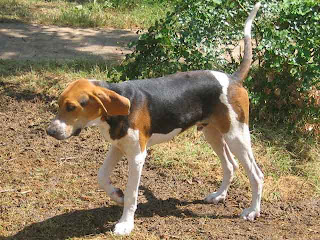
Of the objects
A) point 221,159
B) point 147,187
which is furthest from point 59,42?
point 221,159

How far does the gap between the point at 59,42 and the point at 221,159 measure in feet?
18.3

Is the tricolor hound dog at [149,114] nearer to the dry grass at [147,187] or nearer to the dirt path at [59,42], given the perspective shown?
the dry grass at [147,187]

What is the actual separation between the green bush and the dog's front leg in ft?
7.82

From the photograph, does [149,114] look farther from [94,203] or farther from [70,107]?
[94,203]

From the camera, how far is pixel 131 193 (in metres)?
4.83

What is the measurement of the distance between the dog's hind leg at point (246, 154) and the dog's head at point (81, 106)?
3.64ft

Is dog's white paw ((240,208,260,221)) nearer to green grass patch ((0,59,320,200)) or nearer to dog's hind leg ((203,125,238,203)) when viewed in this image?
dog's hind leg ((203,125,238,203))

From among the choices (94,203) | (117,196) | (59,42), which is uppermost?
(117,196)

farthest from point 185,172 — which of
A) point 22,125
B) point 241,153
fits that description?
point 22,125

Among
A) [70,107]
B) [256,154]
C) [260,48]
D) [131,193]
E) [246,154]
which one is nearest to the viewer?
[70,107]

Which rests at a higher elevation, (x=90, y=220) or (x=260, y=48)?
(x=260, y=48)

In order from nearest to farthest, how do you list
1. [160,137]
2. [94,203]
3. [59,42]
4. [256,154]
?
[160,137] < [94,203] < [256,154] < [59,42]

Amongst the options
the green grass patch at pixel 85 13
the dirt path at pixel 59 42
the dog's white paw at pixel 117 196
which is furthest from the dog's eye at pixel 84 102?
the green grass patch at pixel 85 13

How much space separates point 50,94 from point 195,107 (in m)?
3.35
